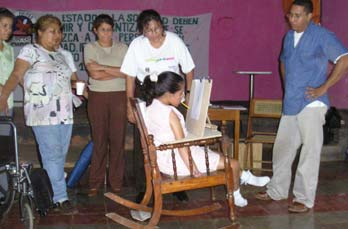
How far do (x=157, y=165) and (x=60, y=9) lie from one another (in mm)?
4502

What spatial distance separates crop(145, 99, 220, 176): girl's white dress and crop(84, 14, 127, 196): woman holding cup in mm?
907

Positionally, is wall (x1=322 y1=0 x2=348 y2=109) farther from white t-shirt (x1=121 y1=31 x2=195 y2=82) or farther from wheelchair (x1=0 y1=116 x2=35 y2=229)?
wheelchair (x1=0 y1=116 x2=35 y2=229)

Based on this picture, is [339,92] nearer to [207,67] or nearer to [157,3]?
[207,67]

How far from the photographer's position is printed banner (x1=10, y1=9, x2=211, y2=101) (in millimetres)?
7363

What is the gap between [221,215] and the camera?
4270 mm

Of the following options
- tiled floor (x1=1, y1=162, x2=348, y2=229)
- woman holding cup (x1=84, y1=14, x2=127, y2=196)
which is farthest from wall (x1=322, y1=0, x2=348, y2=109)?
woman holding cup (x1=84, y1=14, x2=127, y2=196)

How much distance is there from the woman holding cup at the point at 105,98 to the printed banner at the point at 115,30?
278 centimetres

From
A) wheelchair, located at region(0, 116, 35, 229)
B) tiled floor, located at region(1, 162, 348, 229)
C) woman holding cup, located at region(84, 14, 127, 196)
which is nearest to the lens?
wheelchair, located at region(0, 116, 35, 229)

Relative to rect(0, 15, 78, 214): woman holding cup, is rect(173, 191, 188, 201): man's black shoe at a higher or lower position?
lower

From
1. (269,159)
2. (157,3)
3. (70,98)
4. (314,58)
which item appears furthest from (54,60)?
(157,3)

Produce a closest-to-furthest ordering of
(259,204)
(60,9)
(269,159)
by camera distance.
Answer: (259,204), (269,159), (60,9)

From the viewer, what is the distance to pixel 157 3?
7.68 meters

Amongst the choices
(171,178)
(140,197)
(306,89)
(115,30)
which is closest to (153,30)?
(171,178)

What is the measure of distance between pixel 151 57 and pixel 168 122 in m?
0.73
